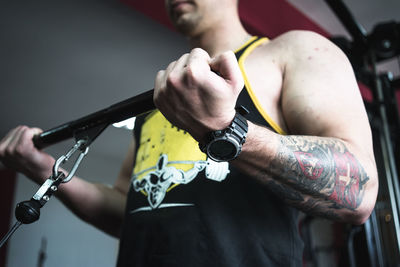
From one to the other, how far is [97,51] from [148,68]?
514mm

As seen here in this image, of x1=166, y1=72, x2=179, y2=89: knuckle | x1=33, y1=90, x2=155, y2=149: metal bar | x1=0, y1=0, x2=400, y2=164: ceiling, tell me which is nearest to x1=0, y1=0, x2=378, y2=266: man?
x1=166, y1=72, x2=179, y2=89: knuckle

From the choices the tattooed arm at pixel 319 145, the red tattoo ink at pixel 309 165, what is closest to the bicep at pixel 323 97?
the tattooed arm at pixel 319 145

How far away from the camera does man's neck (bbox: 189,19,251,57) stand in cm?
103

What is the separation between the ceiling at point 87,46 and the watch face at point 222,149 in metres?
2.51

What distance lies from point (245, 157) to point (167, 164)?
0.30 metres

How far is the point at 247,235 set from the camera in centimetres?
70

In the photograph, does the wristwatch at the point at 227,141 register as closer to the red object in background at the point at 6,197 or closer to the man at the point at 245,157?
the man at the point at 245,157

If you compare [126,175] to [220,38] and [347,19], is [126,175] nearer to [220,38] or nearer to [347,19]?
[220,38]

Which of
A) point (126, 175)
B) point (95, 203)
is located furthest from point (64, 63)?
point (95, 203)

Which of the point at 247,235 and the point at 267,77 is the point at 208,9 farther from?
the point at 247,235

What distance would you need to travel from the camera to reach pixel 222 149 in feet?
1.58

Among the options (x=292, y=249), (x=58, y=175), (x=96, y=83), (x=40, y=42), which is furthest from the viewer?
(x=96, y=83)

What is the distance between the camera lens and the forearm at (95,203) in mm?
1041

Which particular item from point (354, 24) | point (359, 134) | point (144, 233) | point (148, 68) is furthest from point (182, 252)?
point (148, 68)
